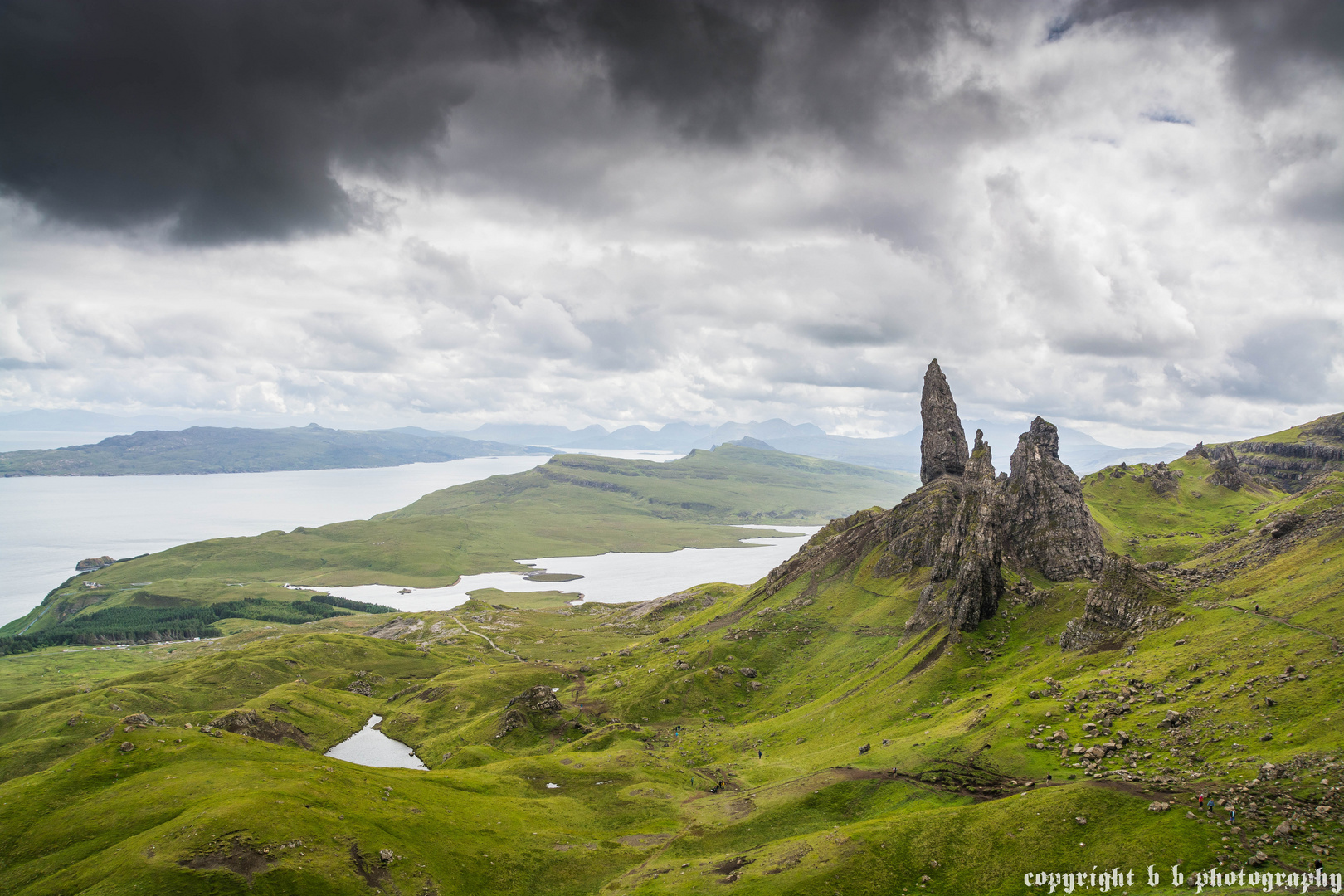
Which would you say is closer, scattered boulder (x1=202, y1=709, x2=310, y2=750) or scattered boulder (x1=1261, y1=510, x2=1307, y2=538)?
scattered boulder (x1=1261, y1=510, x2=1307, y2=538)

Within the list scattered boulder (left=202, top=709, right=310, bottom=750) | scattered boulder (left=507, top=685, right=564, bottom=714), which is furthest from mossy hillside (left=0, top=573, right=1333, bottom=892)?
scattered boulder (left=202, top=709, right=310, bottom=750)

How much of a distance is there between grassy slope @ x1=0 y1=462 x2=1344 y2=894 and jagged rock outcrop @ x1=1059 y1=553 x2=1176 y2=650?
6.02 metres

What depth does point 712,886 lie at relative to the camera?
Result: 67125mm

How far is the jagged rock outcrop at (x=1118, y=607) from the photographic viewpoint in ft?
318

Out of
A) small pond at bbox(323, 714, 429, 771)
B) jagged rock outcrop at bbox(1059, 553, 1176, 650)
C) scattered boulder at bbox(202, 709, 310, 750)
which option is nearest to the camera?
jagged rock outcrop at bbox(1059, 553, 1176, 650)

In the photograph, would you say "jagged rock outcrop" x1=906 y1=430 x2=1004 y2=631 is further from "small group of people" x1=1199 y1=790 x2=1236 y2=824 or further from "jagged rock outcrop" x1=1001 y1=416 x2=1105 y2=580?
"small group of people" x1=1199 y1=790 x2=1236 y2=824

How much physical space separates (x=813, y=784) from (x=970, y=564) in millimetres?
58190

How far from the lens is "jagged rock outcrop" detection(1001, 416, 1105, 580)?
444 ft

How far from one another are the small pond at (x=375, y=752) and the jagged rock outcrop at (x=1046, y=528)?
138244 millimetres

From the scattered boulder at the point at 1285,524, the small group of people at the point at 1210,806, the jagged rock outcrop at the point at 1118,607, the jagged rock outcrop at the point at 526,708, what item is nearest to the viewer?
the small group of people at the point at 1210,806

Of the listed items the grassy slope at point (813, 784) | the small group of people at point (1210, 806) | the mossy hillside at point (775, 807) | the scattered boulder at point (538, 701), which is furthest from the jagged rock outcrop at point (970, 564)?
the scattered boulder at point (538, 701)

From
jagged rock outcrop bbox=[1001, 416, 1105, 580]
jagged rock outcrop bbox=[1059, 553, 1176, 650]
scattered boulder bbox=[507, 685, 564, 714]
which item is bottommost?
scattered boulder bbox=[507, 685, 564, 714]

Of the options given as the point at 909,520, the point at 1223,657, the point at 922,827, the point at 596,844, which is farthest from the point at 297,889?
the point at 909,520

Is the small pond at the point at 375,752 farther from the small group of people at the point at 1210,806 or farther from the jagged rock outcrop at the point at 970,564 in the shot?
the small group of people at the point at 1210,806
